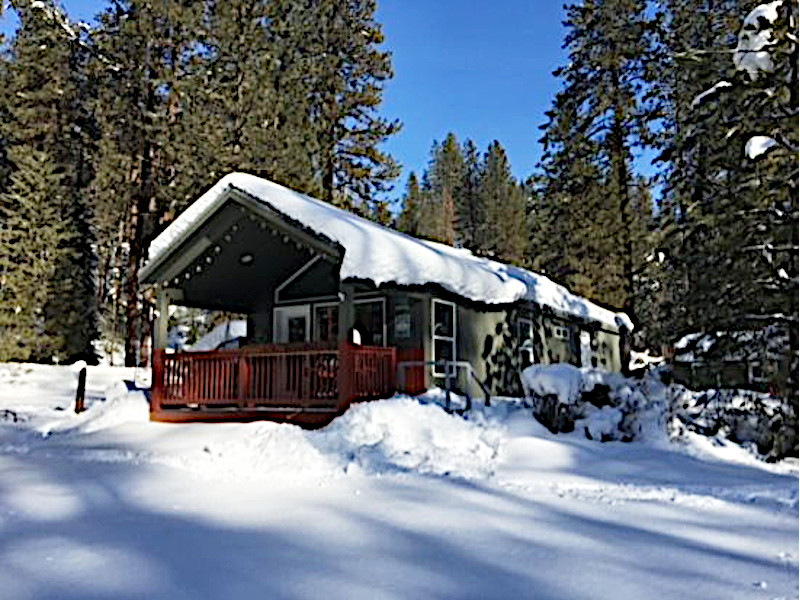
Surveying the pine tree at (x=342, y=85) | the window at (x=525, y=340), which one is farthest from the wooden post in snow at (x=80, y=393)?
the pine tree at (x=342, y=85)

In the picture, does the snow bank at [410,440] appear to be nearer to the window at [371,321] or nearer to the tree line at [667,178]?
the window at [371,321]

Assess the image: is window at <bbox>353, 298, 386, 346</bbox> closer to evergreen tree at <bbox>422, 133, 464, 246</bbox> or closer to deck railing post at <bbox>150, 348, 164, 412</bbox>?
deck railing post at <bbox>150, 348, 164, 412</bbox>

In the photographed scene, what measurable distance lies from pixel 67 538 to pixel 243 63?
21.7 meters

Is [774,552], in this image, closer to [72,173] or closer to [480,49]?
[480,49]

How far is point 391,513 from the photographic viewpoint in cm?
576

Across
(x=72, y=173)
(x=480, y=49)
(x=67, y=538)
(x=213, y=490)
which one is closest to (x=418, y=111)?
(x=480, y=49)

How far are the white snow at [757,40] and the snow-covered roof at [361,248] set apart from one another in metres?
5.79

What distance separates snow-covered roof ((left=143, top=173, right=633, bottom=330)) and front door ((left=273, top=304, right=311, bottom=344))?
342 cm

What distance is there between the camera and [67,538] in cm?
482

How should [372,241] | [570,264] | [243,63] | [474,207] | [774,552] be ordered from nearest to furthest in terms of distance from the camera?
[774,552] < [372,241] < [243,63] < [570,264] < [474,207]

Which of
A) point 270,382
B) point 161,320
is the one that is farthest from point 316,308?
point 270,382

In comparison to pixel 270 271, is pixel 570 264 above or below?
above

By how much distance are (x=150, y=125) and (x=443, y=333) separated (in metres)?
14.5

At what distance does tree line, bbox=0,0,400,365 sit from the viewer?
898 inches
